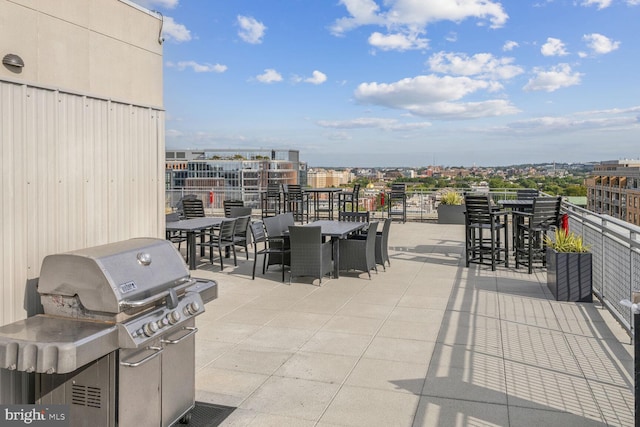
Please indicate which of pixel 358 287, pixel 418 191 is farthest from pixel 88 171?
pixel 418 191

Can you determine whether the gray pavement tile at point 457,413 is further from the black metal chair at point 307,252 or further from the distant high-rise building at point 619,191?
the distant high-rise building at point 619,191

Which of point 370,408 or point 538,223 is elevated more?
point 538,223

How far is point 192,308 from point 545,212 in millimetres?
6553

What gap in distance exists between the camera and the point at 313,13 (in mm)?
20078

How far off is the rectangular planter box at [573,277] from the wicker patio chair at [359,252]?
246 centimetres

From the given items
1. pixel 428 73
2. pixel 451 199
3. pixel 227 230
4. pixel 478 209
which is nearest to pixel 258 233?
pixel 227 230

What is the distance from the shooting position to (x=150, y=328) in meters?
2.25

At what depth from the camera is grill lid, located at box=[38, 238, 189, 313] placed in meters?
2.14

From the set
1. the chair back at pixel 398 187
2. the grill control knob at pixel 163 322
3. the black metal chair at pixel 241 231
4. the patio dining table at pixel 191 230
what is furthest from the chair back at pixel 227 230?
the chair back at pixel 398 187

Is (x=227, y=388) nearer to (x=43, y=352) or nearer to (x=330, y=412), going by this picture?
(x=330, y=412)

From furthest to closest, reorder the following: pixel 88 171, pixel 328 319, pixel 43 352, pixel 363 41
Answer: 1. pixel 363 41
2. pixel 328 319
3. pixel 88 171
4. pixel 43 352

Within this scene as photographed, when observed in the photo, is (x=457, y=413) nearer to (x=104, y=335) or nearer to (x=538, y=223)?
(x=104, y=335)

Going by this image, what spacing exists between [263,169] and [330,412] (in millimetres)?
18060

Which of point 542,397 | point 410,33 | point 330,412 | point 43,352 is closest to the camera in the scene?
point 43,352
